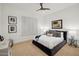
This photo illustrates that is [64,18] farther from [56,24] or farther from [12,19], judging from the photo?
[12,19]

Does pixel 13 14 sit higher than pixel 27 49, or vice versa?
pixel 13 14

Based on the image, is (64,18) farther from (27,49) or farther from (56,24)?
(27,49)

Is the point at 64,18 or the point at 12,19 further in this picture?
the point at 64,18

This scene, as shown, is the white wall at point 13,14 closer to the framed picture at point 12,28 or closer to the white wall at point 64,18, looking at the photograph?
the framed picture at point 12,28

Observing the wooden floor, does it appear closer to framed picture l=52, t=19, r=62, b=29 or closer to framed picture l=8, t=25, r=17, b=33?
framed picture l=8, t=25, r=17, b=33

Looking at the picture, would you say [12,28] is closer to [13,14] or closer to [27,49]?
[13,14]

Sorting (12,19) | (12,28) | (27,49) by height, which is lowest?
(27,49)

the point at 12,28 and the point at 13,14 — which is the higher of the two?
the point at 13,14

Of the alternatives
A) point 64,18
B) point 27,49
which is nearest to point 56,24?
point 64,18

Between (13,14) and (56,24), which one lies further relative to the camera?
(56,24)

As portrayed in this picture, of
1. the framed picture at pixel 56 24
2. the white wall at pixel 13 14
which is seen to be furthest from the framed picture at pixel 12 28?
the framed picture at pixel 56 24

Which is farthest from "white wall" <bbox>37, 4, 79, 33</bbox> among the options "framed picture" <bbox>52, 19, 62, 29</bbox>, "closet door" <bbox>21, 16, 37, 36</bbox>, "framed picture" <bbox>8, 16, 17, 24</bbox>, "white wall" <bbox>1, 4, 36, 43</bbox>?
"framed picture" <bbox>8, 16, 17, 24</bbox>

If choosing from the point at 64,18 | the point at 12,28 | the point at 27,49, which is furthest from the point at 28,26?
the point at 64,18

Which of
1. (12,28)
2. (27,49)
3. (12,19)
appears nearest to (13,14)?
(12,19)
